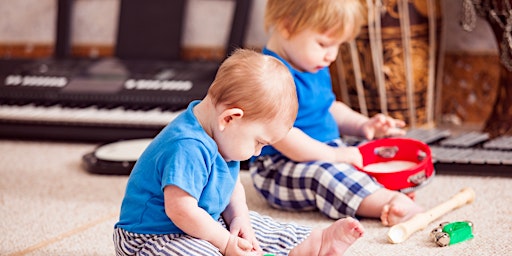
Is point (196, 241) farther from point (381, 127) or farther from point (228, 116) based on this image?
point (381, 127)

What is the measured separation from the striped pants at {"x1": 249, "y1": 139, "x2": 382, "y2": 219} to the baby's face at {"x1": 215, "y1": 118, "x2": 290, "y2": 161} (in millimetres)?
468

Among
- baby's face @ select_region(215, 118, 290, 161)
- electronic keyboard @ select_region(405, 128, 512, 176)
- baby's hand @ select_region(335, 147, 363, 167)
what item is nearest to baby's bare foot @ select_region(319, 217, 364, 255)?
baby's face @ select_region(215, 118, 290, 161)

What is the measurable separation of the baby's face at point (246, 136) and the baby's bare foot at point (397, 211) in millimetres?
471

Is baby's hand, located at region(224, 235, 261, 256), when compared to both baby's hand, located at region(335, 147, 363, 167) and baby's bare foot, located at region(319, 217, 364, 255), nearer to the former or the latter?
baby's bare foot, located at region(319, 217, 364, 255)

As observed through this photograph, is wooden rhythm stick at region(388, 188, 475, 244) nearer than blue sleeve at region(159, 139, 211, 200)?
No

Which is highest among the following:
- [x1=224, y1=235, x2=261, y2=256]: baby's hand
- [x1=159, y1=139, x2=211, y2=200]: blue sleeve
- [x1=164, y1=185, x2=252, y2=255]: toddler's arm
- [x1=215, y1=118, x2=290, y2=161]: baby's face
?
[x1=215, y1=118, x2=290, y2=161]: baby's face

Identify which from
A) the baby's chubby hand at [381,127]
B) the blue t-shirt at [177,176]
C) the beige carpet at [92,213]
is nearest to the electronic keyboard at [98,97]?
the beige carpet at [92,213]

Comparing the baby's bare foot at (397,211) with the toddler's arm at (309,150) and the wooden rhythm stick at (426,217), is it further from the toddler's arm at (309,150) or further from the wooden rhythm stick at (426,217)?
the toddler's arm at (309,150)

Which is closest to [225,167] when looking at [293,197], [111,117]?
[293,197]

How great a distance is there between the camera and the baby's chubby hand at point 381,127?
1.84m

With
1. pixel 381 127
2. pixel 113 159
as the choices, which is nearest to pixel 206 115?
pixel 381 127

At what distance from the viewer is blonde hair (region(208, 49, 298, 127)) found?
1.19 metres

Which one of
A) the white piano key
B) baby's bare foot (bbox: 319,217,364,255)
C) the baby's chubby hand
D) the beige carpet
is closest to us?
baby's bare foot (bbox: 319,217,364,255)

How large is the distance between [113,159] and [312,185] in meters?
0.66
